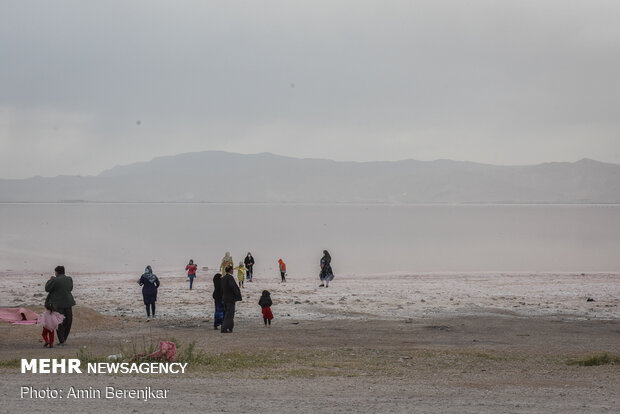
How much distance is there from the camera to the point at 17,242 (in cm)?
6962

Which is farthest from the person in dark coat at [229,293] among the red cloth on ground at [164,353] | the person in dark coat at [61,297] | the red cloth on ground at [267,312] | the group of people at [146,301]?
the red cloth on ground at [164,353]

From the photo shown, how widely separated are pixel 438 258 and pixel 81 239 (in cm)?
4275

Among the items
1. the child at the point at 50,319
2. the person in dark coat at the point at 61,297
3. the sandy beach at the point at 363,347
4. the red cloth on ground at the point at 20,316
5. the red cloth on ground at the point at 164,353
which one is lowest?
Result: the sandy beach at the point at 363,347

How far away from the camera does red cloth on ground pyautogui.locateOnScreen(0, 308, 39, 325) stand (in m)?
17.1

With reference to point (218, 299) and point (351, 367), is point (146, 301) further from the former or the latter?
point (351, 367)

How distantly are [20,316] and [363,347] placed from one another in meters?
8.78

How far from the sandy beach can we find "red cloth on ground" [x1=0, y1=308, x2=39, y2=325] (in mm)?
676

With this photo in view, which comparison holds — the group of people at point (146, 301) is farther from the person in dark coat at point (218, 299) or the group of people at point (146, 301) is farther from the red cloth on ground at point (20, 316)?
the red cloth on ground at point (20, 316)

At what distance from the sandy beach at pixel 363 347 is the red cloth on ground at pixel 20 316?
676 mm

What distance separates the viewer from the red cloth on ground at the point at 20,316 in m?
17.1

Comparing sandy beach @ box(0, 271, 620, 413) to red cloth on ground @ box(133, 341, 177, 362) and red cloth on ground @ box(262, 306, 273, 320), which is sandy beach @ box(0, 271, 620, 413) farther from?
red cloth on ground @ box(133, 341, 177, 362)

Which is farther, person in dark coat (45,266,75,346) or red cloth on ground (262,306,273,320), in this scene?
red cloth on ground (262,306,273,320)

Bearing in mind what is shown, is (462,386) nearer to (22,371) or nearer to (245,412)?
(245,412)

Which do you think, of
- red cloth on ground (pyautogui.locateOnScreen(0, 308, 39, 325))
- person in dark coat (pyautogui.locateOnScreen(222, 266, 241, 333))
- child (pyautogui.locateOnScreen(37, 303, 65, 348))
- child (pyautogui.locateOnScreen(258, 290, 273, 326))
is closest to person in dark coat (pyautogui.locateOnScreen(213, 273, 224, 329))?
person in dark coat (pyautogui.locateOnScreen(222, 266, 241, 333))
